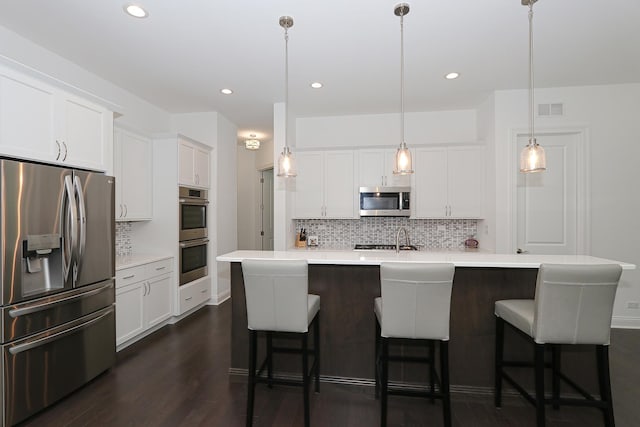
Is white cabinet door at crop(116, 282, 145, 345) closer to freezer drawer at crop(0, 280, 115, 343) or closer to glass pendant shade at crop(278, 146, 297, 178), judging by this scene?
freezer drawer at crop(0, 280, 115, 343)

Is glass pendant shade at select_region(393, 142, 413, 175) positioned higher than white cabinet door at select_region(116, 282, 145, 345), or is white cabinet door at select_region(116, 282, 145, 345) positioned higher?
glass pendant shade at select_region(393, 142, 413, 175)

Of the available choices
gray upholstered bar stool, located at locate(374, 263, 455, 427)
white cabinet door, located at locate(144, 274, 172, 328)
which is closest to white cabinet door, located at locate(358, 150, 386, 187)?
gray upholstered bar stool, located at locate(374, 263, 455, 427)

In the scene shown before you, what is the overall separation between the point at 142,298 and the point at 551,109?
5252mm

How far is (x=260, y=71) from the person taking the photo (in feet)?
10.6

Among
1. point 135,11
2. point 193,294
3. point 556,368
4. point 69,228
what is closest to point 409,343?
point 556,368

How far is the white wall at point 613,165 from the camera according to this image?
11.8 ft

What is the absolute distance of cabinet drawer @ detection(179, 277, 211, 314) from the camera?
390 cm

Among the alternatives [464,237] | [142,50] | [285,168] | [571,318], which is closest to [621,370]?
[571,318]

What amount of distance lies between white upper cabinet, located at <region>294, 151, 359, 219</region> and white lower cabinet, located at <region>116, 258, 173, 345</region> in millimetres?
1928

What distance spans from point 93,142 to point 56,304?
4.35ft

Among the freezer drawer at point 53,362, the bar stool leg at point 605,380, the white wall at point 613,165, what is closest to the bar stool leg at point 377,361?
the bar stool leg at point 605,380

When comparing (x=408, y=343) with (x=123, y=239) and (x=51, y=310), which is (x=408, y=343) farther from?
(x=123, y=239)

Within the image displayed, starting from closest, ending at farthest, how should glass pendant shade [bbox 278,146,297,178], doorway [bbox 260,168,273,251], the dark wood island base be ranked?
the dark wood island base < glass pendant shade [bbox 278,146,297,178] < doorway [bbox 260,168,273,251]

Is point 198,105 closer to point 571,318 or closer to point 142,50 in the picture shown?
point 142,50
